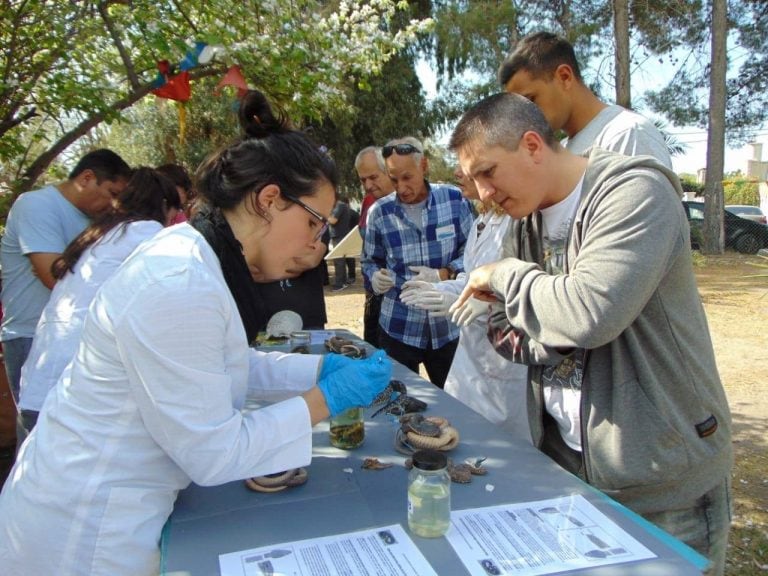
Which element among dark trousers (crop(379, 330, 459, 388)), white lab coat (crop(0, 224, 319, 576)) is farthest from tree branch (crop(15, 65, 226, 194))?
white lab coat (crop(0, 224, 319, 576))

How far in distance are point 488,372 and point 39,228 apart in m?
2.16

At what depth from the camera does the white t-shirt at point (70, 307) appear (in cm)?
216

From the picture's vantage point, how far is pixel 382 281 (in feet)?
10.7

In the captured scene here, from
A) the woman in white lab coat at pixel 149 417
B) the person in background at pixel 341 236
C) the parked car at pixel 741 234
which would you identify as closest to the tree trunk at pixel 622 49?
the parked car at pixel 741 234

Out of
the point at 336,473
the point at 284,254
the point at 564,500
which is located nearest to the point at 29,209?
the point at 284,254

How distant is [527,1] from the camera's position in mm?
14594

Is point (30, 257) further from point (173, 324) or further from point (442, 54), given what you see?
A: point (442, 54)

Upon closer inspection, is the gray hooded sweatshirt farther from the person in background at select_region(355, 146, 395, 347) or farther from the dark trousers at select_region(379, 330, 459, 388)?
the person in background at select_region(355, 146, 395, 347)

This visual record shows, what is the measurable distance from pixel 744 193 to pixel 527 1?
55.8 ft

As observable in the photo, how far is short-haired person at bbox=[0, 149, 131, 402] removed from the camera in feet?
8.93

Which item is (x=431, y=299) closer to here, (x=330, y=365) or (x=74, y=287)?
(x=330, y=365)

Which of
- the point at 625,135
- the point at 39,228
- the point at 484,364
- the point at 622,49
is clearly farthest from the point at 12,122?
the point at 622,49

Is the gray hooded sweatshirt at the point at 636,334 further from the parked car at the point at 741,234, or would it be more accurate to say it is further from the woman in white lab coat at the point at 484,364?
the parked car at the point at 741,234

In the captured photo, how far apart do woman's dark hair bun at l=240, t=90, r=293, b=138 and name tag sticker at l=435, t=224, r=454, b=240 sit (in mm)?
1816
